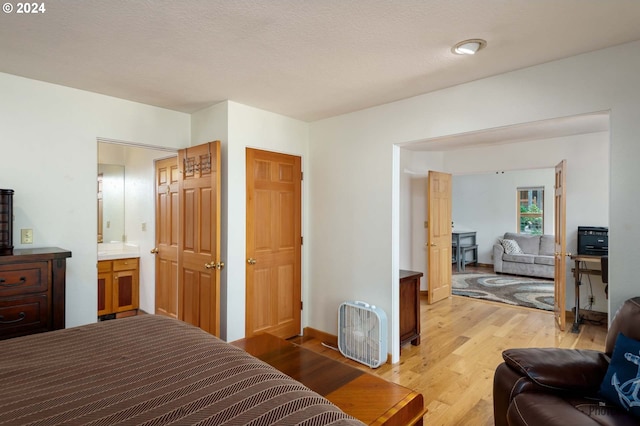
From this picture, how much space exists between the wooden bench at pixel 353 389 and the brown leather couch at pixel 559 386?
0.55 meters

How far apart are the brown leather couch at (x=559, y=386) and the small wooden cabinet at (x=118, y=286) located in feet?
13.6

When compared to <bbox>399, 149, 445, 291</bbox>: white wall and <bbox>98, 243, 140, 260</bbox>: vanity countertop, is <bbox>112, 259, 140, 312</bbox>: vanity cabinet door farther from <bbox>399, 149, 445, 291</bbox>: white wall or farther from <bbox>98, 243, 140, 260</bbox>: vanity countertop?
<bbox>399, 149, 445, 291</bbox>: white wall

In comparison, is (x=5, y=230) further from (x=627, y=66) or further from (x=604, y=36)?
(x=627, y=66)

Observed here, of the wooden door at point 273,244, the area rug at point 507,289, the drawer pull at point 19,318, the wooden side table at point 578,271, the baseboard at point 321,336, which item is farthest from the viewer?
the area rug at point 507,289

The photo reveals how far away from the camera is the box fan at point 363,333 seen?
10.5 feet

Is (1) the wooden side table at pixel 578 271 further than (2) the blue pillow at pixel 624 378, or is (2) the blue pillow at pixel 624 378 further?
(1) the wooden side table at pixel 578 271

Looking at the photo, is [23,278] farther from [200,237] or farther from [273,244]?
[273,244]

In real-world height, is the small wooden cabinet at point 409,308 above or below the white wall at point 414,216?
below

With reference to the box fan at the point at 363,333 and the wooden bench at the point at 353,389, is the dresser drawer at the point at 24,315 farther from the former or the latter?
the box fan at the point at 363,333

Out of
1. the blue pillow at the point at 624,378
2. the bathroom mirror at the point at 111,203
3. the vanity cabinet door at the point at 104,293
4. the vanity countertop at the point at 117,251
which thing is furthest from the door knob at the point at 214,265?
the blue pillow at the point at 624,378

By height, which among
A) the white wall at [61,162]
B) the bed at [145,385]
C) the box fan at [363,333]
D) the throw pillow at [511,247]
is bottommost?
the box fan at [363,333]

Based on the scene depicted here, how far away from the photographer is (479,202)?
28.5ft

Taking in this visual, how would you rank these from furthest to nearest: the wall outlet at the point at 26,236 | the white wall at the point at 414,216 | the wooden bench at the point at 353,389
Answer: the white wall at the point at 414,216 < the wall outlet at the point at 26,236 < the wooden bench at the point at 353,389

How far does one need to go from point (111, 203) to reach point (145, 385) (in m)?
4.35
